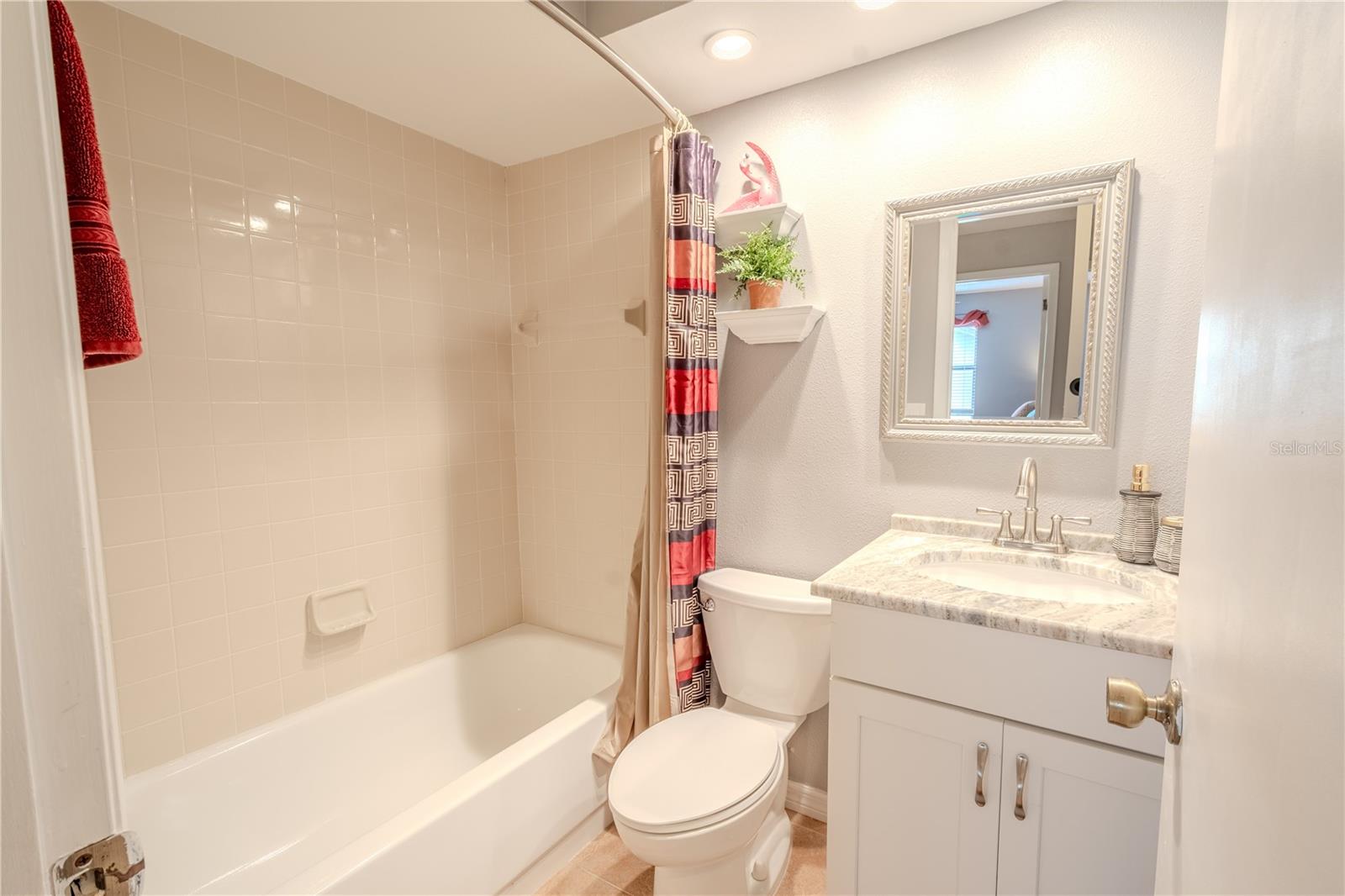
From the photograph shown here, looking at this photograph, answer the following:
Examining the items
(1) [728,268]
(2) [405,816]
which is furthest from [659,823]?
(1) [728,268]

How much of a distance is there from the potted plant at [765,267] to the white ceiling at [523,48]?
18.3 inches

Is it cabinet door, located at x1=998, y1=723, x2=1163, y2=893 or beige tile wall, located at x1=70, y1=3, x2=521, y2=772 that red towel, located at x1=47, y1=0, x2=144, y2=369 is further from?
cabinet door, located at x1=998, y1=723, x2=1163, y2=893

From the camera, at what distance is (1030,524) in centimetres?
146

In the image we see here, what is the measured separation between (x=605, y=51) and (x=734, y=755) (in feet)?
5.66

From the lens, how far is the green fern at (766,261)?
5.64 feet

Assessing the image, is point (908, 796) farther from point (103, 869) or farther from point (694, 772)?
point (103, 869)

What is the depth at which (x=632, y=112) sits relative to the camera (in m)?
2.02

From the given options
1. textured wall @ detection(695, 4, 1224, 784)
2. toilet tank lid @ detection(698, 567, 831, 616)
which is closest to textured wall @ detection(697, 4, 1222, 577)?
textured wall @ detection(695, 4, 1224, 784)

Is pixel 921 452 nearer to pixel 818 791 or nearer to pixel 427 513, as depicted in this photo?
pixel 818 791

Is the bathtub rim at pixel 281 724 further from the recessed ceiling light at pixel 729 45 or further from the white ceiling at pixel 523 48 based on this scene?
the recessed ceiling light at pixel 729 45

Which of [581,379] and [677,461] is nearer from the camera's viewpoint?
[677,461]

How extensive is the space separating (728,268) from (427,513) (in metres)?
1.39

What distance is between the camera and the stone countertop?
3.37 ft

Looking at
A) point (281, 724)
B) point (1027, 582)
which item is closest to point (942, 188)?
point (1027, 582)
